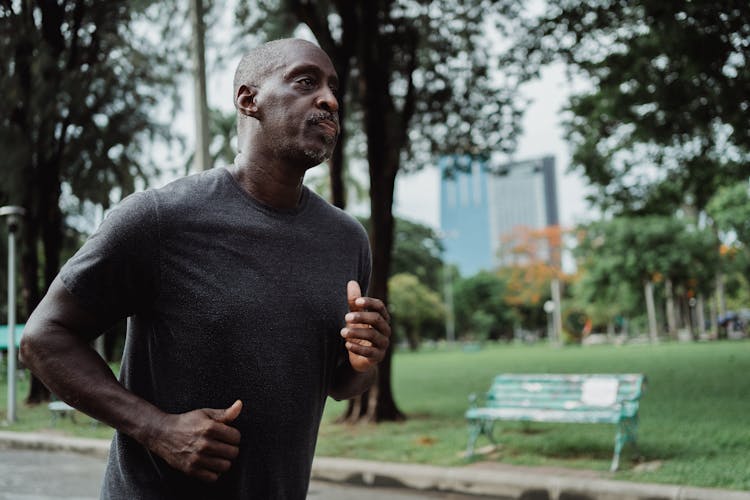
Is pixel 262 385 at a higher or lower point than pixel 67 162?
lower

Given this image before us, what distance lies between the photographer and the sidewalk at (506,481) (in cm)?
593

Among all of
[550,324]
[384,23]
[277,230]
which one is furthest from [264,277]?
[550,324]

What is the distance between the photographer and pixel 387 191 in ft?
39.0

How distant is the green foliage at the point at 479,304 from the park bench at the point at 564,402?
8423 cm

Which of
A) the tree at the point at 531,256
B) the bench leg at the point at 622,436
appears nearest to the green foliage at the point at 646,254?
the tree at the point at 531,256

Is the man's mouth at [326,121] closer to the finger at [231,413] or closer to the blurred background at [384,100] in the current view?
the finger at [231,413]

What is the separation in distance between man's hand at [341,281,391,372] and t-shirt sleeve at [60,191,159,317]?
15.9 inches

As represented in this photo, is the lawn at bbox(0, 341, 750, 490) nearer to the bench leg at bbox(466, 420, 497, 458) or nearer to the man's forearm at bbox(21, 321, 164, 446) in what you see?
the bench leg at bbox(466, 420, 497, 458)

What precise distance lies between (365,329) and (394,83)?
12807 mm

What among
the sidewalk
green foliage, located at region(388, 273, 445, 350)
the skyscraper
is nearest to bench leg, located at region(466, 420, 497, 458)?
the sidewalk

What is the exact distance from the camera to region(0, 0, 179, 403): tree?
13789 millimetres

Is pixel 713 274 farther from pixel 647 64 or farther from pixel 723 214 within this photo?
pixel 647 64

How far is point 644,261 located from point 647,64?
110ft

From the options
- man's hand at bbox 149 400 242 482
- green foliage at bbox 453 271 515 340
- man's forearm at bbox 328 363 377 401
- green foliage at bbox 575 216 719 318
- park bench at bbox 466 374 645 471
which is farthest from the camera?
green foliage at bbox 453 271 515 340
